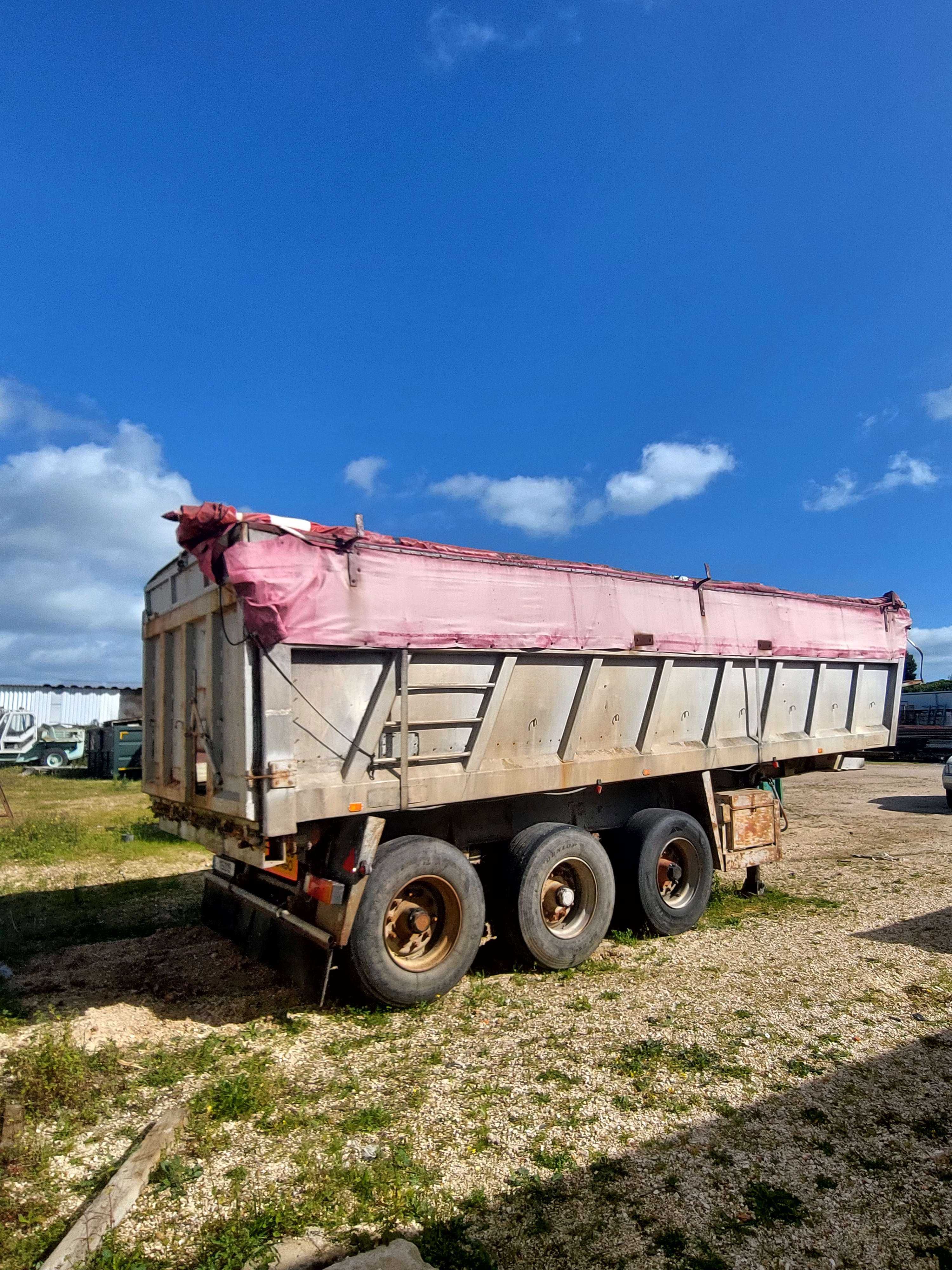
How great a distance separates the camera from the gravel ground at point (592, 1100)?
307cm

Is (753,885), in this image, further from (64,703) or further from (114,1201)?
(64,703)

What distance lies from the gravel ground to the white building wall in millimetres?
34295

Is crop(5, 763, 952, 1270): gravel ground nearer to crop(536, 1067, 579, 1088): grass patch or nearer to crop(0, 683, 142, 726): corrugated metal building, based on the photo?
crop(536, 1067, 579, 1088): grass patch

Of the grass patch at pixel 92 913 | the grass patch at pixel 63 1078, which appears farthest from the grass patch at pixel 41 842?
the grass patch at pixel 63 1078

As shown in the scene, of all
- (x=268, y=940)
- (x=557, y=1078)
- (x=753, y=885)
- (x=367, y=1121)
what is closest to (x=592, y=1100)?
(x=557, y=1078)

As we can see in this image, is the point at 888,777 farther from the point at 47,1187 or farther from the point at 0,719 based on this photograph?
the point at 0,719

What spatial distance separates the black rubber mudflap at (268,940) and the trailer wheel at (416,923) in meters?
0.38

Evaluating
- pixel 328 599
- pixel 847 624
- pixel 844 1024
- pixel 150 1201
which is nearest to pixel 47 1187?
pixel 150 1201

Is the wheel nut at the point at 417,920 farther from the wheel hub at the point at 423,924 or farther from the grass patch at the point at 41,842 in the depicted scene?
the grass patch at the point at 41,842

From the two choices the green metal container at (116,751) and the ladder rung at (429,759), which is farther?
the green metal container at (116,751)

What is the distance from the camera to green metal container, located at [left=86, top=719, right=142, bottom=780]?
23.5 meters

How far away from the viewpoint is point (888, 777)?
2109 cm

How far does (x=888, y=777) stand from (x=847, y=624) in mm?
14306

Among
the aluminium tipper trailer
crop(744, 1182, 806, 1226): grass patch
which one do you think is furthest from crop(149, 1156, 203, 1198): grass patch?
crop(744, 1182, 806, 1226): grass patch
